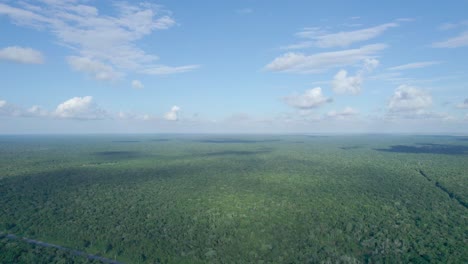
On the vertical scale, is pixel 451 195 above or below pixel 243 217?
above

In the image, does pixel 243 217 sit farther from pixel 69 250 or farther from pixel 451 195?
pixel 451 195

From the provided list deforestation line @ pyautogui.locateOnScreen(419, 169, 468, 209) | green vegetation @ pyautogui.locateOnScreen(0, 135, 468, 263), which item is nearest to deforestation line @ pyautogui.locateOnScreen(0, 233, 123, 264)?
green vegetation @ pyautogui.locateOnScreen(0, 135, 468, 263)

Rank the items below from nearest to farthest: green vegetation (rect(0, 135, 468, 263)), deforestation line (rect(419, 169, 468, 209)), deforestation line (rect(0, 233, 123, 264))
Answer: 1. deforestation line (rect(0, 233, 123, 264))
2. green vegetation (rect(0, 135, 468, 263))
3. deforestation line (rect(419, 169, 468, 209))

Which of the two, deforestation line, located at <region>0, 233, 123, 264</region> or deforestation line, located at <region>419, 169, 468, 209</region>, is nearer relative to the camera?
deforestation line, located at <region>0, 233, 123, 264</region>

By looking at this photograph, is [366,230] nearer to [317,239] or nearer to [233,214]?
[317,239]

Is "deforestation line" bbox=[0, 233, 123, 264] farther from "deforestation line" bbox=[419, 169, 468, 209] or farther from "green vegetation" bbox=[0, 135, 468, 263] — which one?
"deforestation line" bbox=[419, 169, 468, 209]

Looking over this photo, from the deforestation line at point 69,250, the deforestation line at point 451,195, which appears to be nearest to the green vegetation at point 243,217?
the deforestation line at point 451,195

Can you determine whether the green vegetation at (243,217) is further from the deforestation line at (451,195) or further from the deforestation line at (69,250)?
the deforestation line at (69,250)

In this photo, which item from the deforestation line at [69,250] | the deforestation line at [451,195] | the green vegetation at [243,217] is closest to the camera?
the deforestation line at [69,250]

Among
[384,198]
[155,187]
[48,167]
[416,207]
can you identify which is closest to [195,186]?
[155,187]

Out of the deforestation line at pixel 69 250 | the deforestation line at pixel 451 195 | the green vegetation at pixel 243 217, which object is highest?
the deforestation line at pixel 451 195

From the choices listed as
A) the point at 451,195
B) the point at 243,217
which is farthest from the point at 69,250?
the point at 451,195
